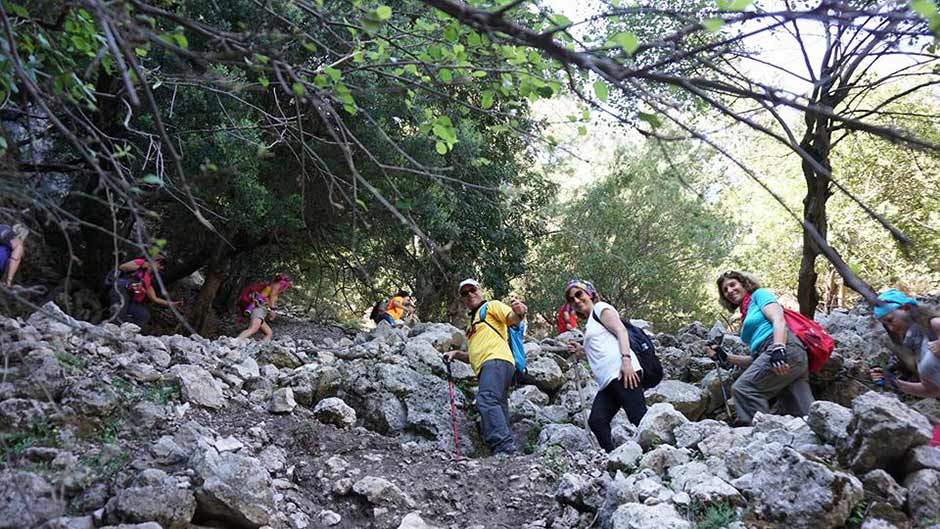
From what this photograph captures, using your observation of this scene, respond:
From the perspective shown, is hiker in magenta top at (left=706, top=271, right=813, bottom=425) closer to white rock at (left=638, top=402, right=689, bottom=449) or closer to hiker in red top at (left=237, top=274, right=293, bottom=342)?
white rock at (left=638, top=402, right=689, bottom=449)

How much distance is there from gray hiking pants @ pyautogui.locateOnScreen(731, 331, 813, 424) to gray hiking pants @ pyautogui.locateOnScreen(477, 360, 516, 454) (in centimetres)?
198

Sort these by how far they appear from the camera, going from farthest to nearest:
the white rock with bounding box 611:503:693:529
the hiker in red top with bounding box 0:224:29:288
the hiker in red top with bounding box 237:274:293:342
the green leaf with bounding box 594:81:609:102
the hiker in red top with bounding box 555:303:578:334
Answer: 1. the hiker in red top with bounding box 555:303:578:334
2. the hiker in red top with bounding box 237:274:293:342
3. the hiker in red top with bounding box 0:224:29:288
4. the white rock with bounding box 611:503:693:529
5. the green leaf with bounding box 594:81:609:102

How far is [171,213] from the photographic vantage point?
37.4 feet

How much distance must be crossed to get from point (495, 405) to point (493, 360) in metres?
0.43

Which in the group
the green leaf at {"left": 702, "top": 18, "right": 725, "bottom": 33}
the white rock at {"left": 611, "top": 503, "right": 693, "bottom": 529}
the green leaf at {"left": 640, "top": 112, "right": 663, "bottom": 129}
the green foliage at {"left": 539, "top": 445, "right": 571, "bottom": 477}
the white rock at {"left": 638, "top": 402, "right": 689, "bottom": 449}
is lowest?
the green foliage at {"left": 539, "top": 445, "right": 571, "bottom": 477}

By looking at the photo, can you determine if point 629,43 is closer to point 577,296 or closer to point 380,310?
point 577,296

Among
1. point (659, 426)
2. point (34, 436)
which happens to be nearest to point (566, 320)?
point (659, 426)

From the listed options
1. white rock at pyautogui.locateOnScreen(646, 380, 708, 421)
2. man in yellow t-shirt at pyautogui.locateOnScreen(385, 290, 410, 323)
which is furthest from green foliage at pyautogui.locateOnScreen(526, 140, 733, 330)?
white rock at pyautogui.locateOnScreen(646, 380, 708, 421)

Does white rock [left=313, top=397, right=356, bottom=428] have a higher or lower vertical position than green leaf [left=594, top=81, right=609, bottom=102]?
lower

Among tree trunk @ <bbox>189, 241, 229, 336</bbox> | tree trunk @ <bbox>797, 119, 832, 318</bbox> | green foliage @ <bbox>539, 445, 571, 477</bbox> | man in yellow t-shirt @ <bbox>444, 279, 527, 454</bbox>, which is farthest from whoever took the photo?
tree trunk @ <bbox>189, 241, 229, 336</bbox>

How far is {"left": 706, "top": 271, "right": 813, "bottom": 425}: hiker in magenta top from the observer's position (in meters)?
5.30

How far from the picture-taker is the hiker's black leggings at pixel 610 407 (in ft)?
18.3

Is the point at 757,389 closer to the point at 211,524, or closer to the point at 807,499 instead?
the point at 807,499

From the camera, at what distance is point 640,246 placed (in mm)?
18750
